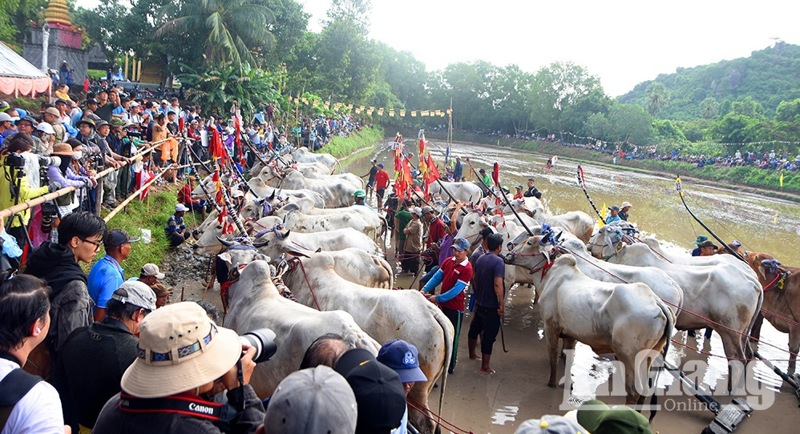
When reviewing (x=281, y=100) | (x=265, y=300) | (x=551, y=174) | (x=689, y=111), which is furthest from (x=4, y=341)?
(x=689, y=111)

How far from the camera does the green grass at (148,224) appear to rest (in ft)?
30.4

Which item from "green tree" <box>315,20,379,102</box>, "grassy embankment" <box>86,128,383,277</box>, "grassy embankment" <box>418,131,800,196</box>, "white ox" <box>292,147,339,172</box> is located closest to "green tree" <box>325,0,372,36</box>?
"green tree" <box>315,20,379,102</box>

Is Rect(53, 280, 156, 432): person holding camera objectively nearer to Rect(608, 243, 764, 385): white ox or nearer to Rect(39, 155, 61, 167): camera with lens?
Rect(39, 155, 61, 167): camera with lens

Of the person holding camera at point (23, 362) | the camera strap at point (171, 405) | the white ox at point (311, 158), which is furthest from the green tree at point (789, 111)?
the person holding camera at point (23, 362)

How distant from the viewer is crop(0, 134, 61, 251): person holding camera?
17.4 ft

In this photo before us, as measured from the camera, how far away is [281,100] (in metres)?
28.8

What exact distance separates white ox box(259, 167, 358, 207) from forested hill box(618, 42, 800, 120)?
7590 centimetres

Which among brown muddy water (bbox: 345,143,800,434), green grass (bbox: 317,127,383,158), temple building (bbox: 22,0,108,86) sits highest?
temple building (bbox: 22,0,108,86)

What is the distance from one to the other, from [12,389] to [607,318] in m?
6.01

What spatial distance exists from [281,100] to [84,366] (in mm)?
27338

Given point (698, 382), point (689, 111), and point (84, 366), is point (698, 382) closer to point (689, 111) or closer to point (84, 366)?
point (84, 366)

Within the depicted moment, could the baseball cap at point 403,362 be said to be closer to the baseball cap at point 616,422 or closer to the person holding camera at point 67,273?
the baseball cap at point 616,422

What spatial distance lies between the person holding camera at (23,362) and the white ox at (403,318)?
3.29 meters

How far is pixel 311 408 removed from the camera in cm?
197
